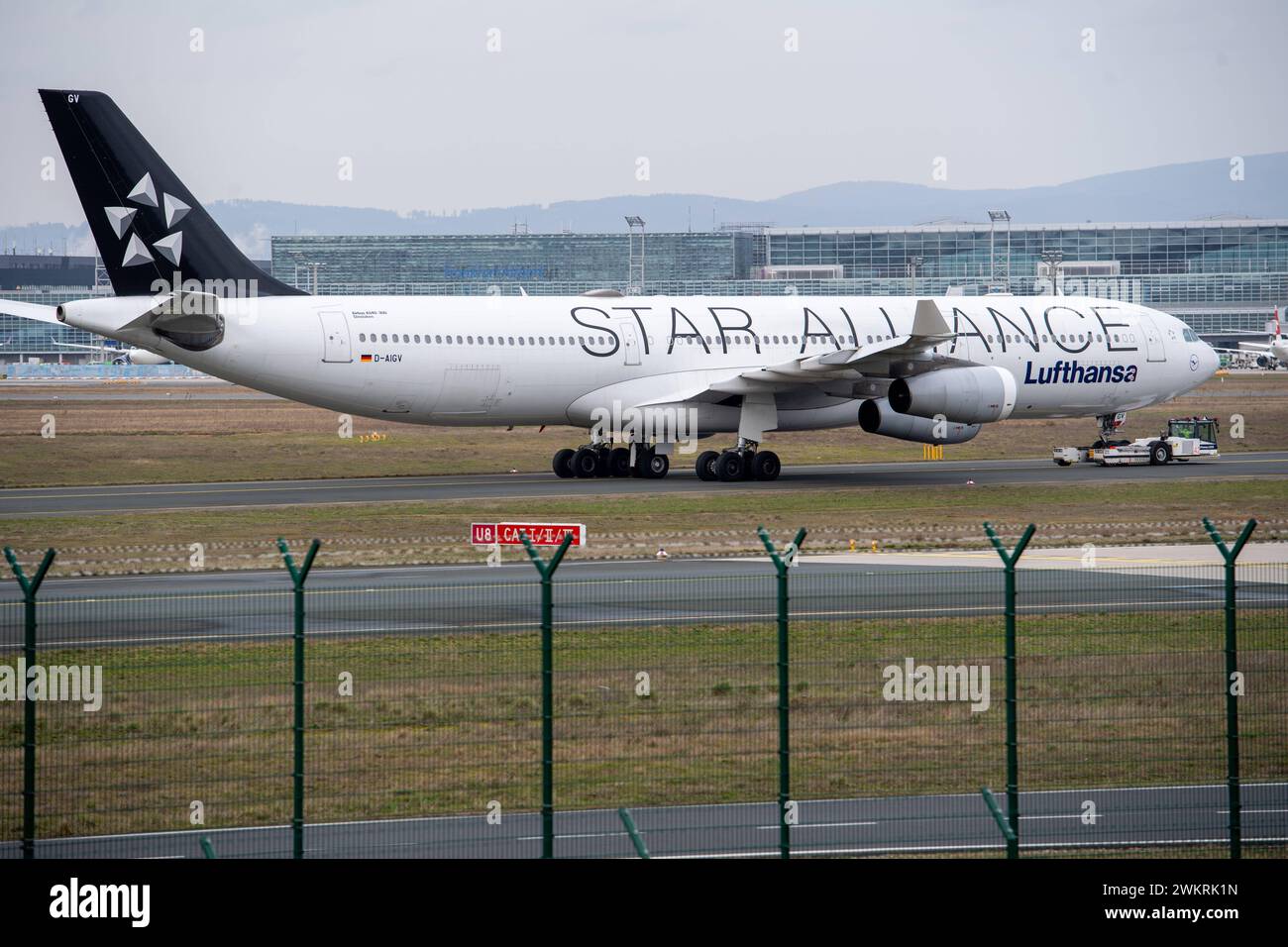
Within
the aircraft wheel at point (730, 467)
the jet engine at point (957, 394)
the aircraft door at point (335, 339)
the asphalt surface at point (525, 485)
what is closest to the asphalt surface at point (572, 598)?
the asphalt surface at point (525, 485)

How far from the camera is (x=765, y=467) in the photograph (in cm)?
4297

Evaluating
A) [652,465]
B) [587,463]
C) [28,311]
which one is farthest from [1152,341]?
[28,311]

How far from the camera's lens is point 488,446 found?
5775cm

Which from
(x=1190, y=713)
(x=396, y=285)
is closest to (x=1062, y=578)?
(x=1190, y=713)

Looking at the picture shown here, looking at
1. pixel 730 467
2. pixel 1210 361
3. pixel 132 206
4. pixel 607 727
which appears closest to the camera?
pixel 607 727

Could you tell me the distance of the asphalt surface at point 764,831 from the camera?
12539mm

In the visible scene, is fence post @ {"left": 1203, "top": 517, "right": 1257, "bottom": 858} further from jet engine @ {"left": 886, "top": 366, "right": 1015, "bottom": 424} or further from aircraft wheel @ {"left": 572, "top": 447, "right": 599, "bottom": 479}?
aircraft wheel @ {"left": 572, "top": 447, "right": 599, "bottom": 479}

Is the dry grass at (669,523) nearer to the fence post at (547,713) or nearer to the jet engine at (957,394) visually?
the jet engine at (957,394)

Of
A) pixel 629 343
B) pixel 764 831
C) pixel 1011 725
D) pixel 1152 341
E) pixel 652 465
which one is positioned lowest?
pixel 764 831

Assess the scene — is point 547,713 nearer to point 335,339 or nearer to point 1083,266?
point 335,339

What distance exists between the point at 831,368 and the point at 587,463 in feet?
23.4

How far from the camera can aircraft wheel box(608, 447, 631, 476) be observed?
43.8 metres

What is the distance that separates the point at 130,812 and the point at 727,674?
587 cm

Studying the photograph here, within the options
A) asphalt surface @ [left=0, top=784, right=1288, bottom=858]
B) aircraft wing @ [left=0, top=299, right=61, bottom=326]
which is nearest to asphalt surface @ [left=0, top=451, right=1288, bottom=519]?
aircraft wing @ [left=0, top=299, right=61, bottom=326]
